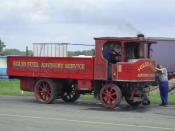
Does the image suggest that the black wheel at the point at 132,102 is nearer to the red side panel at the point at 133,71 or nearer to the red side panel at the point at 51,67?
the red side panel at the point at 133,71

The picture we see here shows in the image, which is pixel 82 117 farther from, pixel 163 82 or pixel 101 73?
pixel 163 82

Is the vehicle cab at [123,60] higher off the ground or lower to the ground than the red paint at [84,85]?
higher

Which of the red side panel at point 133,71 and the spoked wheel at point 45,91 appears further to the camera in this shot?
the spoked wheel at point 45,91

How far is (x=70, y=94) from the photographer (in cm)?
2233

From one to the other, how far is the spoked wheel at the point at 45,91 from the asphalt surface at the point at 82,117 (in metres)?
0.33

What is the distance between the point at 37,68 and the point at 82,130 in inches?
345

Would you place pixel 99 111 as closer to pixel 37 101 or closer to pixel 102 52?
pixel 102 52

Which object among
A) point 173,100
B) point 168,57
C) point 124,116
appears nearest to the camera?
point 124,116

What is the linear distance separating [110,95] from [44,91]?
3.07 metres

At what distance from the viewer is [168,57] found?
119ft

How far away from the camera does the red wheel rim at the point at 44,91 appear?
21.5 metres

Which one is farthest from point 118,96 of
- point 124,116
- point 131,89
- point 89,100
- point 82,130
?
point 82,130

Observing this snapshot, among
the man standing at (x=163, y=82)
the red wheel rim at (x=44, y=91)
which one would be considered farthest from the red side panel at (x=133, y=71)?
the red wheel rim at (x=44, y=91)

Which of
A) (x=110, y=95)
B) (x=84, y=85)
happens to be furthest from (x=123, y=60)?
(x=84, y=85)
